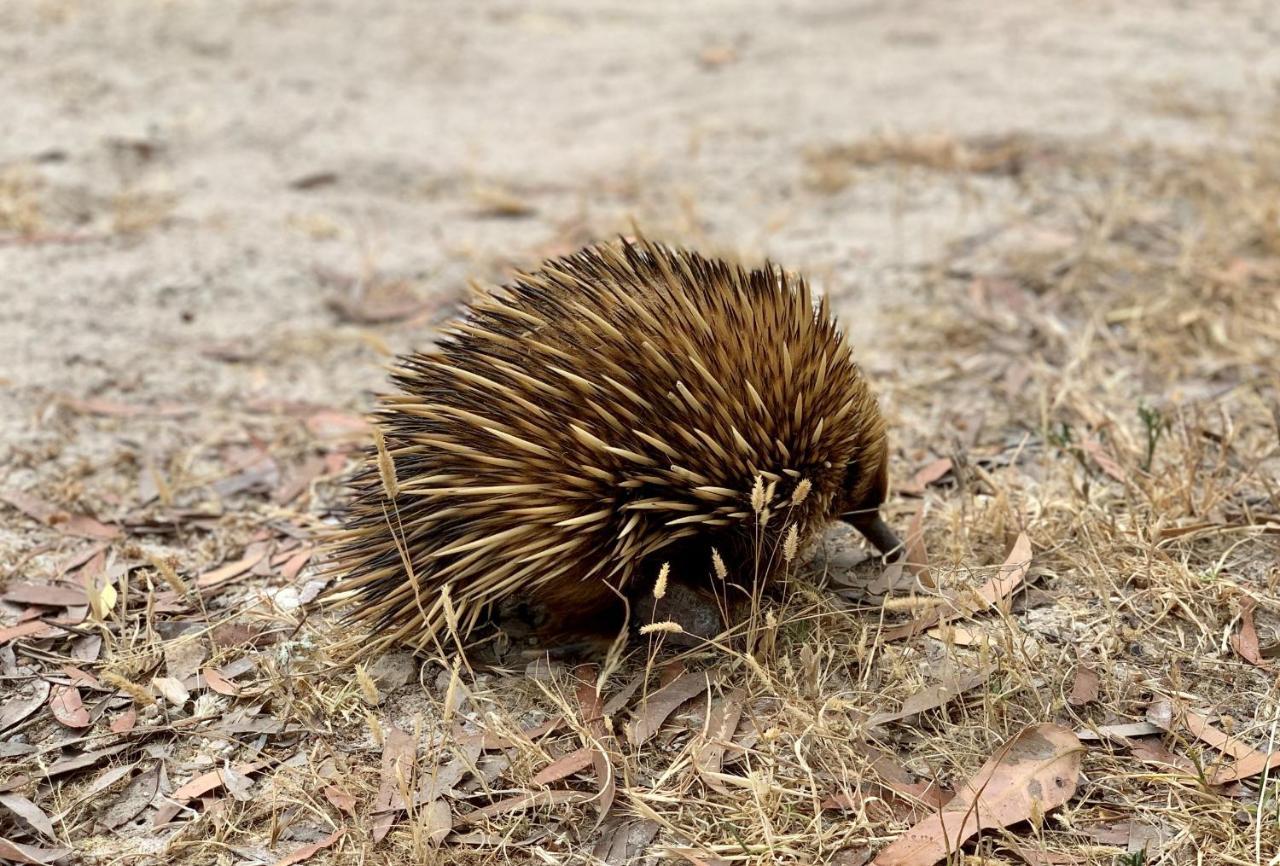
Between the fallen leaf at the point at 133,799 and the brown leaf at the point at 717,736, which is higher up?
the brown leaf at the point at 717,736

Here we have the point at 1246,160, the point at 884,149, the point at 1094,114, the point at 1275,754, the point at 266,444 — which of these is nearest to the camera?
the point at 1275,754

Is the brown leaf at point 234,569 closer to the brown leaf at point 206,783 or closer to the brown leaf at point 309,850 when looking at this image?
the brown leaf at point 206,783

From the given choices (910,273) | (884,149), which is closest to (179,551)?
(910,273)

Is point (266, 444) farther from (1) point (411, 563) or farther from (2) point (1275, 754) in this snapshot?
(2) point (1275, 754)

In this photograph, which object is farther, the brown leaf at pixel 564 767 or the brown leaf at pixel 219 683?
the brown leaf at pixel 219 683

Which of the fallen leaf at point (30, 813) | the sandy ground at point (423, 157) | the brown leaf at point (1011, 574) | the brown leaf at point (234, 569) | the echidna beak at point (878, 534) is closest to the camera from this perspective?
the fallen leaf at point (30, 813)

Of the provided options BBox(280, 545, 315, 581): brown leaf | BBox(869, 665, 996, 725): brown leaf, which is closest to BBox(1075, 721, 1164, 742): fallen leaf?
BBox(869, 665, 996, 725): brown leaf

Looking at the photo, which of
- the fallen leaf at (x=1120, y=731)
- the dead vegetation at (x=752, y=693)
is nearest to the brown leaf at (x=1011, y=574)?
the dead vegetation at (x=752, y=693)
